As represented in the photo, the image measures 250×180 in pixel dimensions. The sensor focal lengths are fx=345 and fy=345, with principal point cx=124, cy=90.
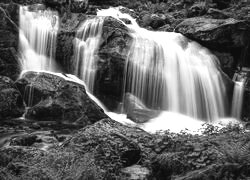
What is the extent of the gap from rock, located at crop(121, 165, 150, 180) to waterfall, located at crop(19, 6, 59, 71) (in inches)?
425

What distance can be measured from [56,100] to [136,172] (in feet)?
23.0

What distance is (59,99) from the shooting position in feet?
41.3

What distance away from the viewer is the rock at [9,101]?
12221 millimetres

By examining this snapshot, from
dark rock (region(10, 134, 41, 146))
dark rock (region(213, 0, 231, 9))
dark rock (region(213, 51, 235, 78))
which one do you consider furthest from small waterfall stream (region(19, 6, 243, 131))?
dark rock (region(213, 0, 231, 9))

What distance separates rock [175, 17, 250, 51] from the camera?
17.9 m

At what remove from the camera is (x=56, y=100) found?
1255 centimetres

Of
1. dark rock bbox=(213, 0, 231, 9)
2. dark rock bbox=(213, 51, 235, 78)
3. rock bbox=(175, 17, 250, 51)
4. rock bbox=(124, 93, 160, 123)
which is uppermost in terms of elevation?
dark rock bbox=(213, 0, 231, 9)

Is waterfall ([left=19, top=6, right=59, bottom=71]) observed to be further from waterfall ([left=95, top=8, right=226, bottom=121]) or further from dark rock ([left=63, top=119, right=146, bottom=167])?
Result: dark rock ([left=63, top=119, right=146, bottom=167])

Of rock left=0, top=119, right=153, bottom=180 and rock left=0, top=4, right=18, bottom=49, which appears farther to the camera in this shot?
rock left=0, top=4, right=18, bottom=49

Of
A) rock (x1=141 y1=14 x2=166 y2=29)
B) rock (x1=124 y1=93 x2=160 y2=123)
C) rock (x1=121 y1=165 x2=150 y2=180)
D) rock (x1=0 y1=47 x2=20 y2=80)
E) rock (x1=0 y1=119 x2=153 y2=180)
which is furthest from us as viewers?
rock (x1=141 y1=14 x2=166 y2=29)

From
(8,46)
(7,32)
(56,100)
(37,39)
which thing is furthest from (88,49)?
(56,100)

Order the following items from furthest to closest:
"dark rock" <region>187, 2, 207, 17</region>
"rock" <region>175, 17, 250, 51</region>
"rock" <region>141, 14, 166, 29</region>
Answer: "dark rock" <region>187, 2, 207, 17</region> < "rock" <region>141, 14, 166, 29</region> < "rock" <region>175, 17, 250, 51</region>

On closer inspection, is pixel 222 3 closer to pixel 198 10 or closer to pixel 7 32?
pixel 198 10

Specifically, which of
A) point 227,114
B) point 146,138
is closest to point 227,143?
point 146,138
